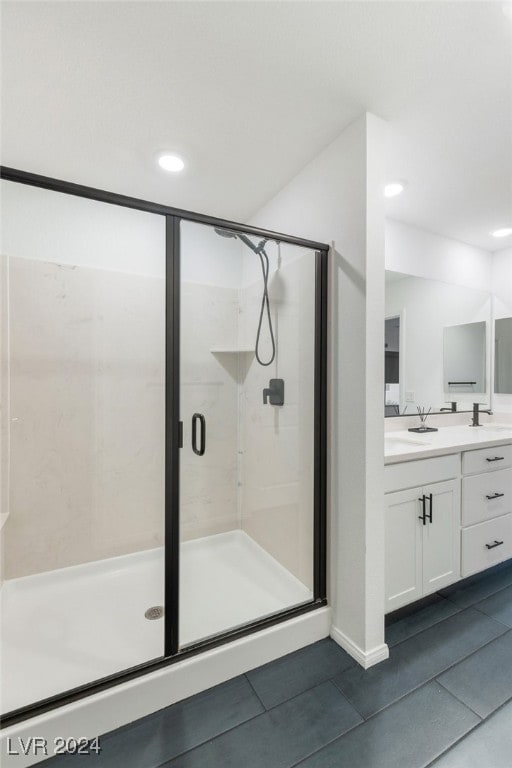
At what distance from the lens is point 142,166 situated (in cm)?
200

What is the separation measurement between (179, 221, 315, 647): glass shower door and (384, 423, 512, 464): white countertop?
0.50 meters

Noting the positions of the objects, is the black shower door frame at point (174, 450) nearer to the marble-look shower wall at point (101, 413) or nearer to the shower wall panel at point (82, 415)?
the marble-look shower wall at point (101, 413)

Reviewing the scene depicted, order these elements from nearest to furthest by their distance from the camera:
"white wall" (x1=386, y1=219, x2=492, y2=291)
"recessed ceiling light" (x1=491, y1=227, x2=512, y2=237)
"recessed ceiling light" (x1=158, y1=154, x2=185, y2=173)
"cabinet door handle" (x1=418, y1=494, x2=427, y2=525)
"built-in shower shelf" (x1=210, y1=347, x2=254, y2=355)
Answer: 1. "cabinet door handle" (x1=418, y1=494, x2=427, y2=525)
2. "recessed ceiling light" (x1=158, y1=154, x2=185, y2=173)
3. "built-in shower shelf" (x1=210, y1=347, x2=254, y2=355)
4. "white wall" (x1=386, y1=219, x2=492, y2=291)
5. "recessed ceiling light" (x1=491, y1=227, x2=512, y2=237)

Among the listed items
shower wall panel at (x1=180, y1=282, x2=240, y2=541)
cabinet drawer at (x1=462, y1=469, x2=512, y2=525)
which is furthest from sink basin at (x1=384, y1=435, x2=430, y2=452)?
shower wall panel at (x1=180, y1=282, x2=240, y2=541)

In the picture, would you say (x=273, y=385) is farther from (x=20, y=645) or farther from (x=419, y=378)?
(x=20, y=645)

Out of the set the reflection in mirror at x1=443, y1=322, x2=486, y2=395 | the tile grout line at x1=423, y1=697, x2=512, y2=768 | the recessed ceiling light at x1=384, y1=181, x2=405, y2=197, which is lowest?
the tile grout line at x1=423, y1=697, x2=512, y2=768

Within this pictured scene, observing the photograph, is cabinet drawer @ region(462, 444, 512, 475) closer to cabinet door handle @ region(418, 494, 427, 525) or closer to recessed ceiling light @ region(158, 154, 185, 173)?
cabinet door handle @ region(418, 494, 427, 525)

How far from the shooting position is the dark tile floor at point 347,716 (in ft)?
3.82

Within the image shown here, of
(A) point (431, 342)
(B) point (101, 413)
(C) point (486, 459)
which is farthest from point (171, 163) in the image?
(C) point (486, 459)

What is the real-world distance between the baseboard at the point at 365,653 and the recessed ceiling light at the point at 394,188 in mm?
2517

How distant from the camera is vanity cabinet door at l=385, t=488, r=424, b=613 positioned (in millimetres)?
1723

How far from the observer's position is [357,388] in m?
1.61

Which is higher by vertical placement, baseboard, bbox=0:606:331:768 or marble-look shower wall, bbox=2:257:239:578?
marble-look shower wall, bbox=2:257:239:578

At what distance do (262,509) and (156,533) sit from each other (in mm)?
784
